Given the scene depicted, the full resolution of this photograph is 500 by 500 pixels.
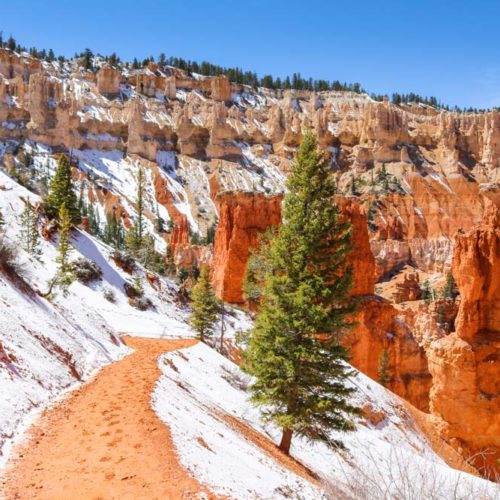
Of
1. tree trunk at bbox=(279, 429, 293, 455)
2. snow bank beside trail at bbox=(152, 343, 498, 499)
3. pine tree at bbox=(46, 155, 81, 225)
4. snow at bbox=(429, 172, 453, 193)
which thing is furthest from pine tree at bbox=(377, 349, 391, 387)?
snow at bbox=(429, 172, 453, 193)

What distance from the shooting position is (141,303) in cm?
3591

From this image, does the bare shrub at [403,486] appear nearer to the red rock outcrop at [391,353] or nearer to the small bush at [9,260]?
the small bush at [9,260]

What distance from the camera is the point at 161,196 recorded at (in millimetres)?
121312

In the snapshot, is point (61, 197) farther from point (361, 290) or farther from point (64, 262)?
point (361, 290)

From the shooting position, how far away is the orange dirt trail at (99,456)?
24.0 feet

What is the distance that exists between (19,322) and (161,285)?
2972 cm

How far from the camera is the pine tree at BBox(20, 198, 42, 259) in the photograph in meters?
32.6

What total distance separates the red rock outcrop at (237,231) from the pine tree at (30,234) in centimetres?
1997

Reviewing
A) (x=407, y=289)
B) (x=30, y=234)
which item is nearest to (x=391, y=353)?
(x=30, y=234)

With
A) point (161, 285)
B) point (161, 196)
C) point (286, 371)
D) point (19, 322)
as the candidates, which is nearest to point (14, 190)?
point (161, 285)

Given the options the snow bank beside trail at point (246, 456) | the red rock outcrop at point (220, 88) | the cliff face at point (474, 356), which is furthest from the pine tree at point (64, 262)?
the red rock outcrop at point (220, 88)

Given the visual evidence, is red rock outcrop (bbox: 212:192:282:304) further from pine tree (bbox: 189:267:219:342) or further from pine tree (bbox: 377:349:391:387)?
pine tree (bbox: 189:267:219:342)

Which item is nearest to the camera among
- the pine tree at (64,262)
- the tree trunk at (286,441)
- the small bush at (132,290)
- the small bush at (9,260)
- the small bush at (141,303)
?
the tree trunk at (286,441)

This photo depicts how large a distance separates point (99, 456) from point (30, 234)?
3105cm
